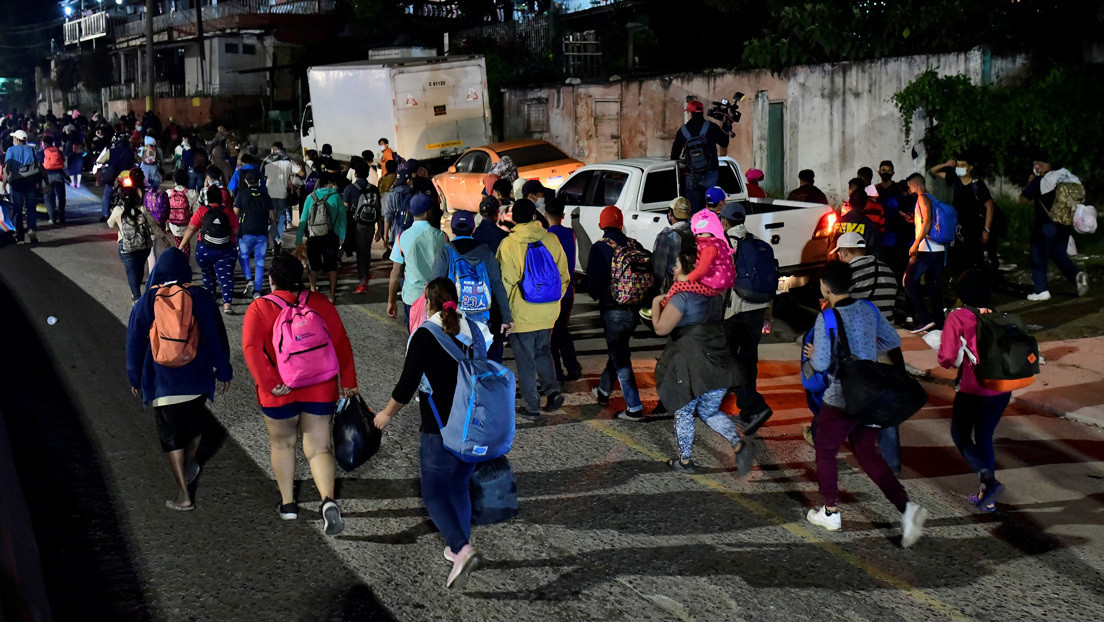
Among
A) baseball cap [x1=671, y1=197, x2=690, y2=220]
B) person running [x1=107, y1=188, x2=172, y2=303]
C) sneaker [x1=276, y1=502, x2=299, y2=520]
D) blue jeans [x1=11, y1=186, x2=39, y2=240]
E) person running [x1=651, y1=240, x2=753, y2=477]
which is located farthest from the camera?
blue jeans [x1=11, y1=186, x2=39, y2=240]

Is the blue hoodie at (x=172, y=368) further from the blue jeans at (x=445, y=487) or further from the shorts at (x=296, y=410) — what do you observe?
the blue jeans at (x=445, y=487)

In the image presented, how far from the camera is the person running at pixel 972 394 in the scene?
22.1 feet

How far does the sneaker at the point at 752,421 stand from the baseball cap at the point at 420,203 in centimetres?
316

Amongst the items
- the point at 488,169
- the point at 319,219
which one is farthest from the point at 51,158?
the point at 319,219

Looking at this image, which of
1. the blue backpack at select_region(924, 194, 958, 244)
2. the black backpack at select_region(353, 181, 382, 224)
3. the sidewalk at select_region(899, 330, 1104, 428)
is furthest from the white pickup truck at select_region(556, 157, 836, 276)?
the black backpack at select_region(353, 181, 382, 224)

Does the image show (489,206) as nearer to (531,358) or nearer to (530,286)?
(530,286)

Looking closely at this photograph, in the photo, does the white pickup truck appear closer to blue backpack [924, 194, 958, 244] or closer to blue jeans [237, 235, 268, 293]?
blue backpack [924, 194, 958, 244]

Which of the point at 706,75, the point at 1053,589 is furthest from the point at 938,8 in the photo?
the point at 1053,589

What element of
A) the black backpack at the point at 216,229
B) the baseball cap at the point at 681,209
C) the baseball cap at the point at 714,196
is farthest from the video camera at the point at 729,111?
the baseball cap at the point at 681,209

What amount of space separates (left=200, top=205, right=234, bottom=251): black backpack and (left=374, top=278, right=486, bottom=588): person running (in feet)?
23.8

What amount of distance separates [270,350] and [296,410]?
41cm

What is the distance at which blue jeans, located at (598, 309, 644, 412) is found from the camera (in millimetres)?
8633

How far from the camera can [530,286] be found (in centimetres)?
848

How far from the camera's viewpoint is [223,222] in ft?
40.2
